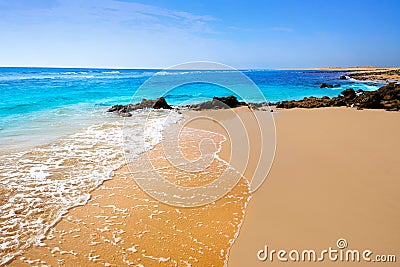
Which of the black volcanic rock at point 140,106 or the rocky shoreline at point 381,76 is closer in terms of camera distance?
the black volcanic rock at point 140,106

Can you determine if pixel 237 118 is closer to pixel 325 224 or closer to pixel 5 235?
pixel 325 224

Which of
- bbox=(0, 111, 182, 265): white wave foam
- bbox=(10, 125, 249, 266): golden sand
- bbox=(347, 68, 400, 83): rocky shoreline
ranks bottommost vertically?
bbox=(10, 125, 249, 266): golden sand

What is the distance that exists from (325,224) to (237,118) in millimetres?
7954

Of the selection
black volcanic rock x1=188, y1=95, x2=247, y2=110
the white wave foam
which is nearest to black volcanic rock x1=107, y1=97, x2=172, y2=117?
black volcanic rock x1=188, y1=95, x2=247, y2=110

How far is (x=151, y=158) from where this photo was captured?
6457 mm

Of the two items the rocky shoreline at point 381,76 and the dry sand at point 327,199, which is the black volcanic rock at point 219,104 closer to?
the dry sand at point 327,199

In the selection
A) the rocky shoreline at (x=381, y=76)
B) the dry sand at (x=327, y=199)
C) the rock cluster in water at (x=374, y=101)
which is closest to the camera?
the dry sand at (x=327, y=199)

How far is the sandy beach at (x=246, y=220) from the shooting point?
10.2ft

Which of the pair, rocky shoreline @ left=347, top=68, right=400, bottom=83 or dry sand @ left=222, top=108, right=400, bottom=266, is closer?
dry sand @ left=222, top=108, right=400, bottom=266

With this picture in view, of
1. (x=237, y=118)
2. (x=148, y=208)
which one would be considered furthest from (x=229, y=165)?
(x=237, y=118)

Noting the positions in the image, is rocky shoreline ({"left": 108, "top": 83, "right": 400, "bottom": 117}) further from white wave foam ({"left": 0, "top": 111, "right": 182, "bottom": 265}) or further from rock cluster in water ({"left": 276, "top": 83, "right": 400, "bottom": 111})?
white wave foam ({"left": 0, "top": 111, "right": 182, "bottom": 265})

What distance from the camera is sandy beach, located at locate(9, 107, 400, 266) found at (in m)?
3.11

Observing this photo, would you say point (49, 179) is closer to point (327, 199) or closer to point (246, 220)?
point (246, 220)

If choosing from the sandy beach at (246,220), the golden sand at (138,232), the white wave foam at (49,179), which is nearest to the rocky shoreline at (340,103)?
the white wave foam at (49,179)
